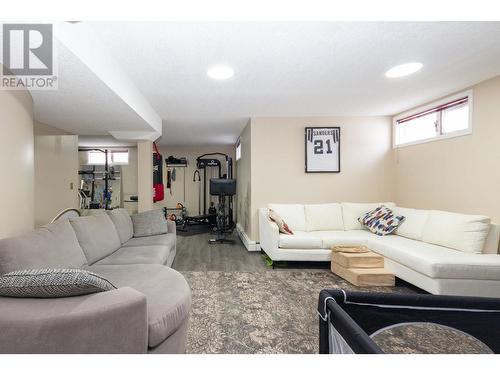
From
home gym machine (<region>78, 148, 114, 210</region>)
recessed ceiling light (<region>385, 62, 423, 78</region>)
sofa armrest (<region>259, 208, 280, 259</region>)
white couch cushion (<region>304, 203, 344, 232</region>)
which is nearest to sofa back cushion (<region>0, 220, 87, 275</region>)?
sofa armrest (<region>259, 208, 280, 259</region>)

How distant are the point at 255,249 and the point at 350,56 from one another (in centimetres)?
319

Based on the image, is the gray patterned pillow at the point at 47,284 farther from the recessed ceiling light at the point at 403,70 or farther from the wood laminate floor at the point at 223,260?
the recessed ceiling light at the point at 403,70

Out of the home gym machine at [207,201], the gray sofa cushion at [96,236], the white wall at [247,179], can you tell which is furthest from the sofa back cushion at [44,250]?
the home gym machine at [207,201]

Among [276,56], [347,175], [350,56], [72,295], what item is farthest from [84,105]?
[347,175]

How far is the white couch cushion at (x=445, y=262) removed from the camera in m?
2.26

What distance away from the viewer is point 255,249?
4332 millimetres

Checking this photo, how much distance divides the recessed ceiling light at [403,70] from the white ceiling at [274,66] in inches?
3.0

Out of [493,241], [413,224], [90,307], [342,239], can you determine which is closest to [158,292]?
[90,307]

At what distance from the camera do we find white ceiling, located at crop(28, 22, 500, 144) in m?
1.83

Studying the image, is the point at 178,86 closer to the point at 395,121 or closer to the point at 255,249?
the point at 255,249

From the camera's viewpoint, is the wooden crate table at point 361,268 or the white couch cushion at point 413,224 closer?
the wooden crate table at point 361,268

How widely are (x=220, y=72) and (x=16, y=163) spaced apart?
1.94 metres
